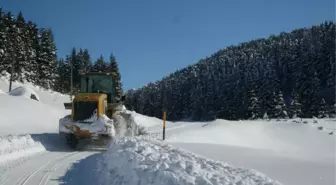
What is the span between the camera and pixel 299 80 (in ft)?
320

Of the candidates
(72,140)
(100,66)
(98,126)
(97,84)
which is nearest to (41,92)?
(100,66)

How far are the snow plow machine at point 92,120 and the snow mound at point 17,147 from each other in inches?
66.7

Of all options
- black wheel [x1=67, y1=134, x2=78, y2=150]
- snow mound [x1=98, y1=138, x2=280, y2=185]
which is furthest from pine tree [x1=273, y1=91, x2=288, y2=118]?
snow mound [x1=98, y1=138, x2=280, y2=185]

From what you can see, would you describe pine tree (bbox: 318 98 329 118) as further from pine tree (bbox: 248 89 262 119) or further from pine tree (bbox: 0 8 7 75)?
pine tree (bbox: 0 8 7 75)

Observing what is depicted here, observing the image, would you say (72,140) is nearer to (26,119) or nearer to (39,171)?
(39,171)

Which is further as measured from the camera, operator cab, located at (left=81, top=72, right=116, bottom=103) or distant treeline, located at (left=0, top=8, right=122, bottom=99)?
distant treeline, located at (left=0, top=8, right=122, bottom=99)

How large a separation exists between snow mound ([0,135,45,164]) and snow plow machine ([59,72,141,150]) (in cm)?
169

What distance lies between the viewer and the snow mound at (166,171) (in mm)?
6668

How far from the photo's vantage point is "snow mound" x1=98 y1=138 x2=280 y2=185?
263 inches

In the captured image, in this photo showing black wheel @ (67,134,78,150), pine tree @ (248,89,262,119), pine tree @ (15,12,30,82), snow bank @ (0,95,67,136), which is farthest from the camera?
pine tree @ (248,89,262,119)

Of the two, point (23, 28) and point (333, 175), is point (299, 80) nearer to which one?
point (23, 28)

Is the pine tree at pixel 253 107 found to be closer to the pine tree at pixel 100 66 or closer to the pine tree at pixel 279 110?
the pine tree at pixel 279 110

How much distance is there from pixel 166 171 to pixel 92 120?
11088 mm

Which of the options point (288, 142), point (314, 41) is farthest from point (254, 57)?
point (288, 142)
